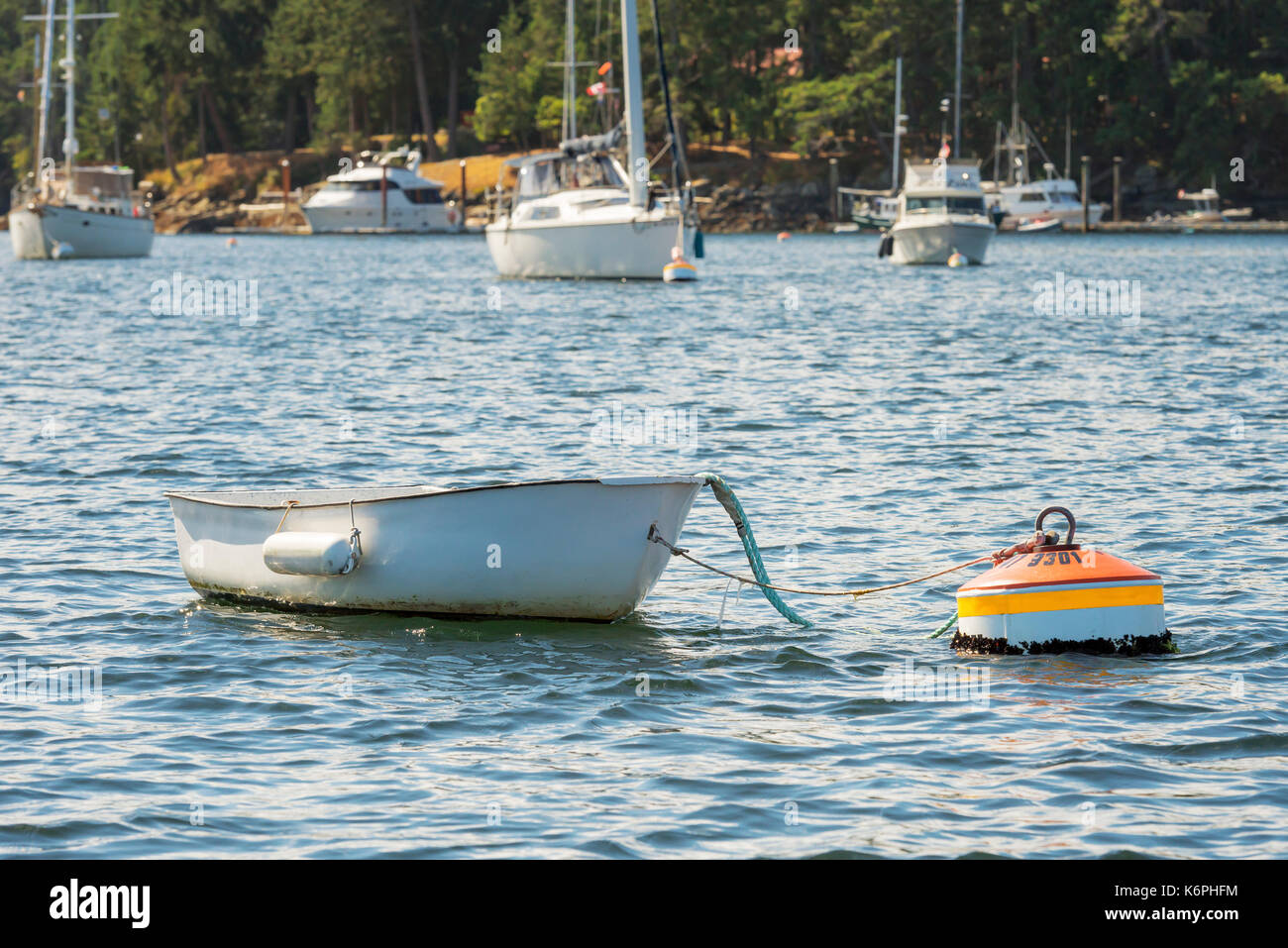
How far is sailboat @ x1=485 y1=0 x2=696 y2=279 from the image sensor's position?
52.0m

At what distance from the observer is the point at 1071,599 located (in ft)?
37.5

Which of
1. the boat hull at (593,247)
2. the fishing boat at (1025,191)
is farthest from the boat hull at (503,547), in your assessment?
the fishing boat at (1025,191)

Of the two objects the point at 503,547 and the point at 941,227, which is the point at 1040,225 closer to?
the point at 941,227

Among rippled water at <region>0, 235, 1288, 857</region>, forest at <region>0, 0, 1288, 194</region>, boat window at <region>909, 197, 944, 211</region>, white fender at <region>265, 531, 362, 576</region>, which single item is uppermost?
forest at <region>0, 0, 1288, 194</region>

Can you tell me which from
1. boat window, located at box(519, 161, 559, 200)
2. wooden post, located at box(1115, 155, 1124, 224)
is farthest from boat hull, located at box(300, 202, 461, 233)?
boat window, located at box(519, 161, 559, 200)

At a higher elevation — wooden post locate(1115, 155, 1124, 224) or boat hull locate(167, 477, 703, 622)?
wooden post locate(1115, 155, 1124, 224)

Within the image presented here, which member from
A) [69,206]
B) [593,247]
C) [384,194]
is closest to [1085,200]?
[384,194]

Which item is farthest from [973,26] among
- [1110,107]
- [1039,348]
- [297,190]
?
[1039,348]

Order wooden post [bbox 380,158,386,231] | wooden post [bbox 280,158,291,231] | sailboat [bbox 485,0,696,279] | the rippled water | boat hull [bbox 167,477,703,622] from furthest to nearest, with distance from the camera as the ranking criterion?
wooden post [bbox 280,158,291,231], wooden post [bbox 380,158,386,231], sailboat [bbox 485,0,696,279], boat hull [bbox 167,477,703,622], the rippled water

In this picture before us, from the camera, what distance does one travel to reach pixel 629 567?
1234 cm

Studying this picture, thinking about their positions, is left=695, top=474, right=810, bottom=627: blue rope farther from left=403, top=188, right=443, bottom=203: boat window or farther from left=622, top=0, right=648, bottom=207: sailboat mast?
left=403, top=188, right=443, bottom=203: boat window

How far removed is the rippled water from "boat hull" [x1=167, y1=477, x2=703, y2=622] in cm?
25

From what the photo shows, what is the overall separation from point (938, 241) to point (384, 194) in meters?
53.9

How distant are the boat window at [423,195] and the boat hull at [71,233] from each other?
117 feet
